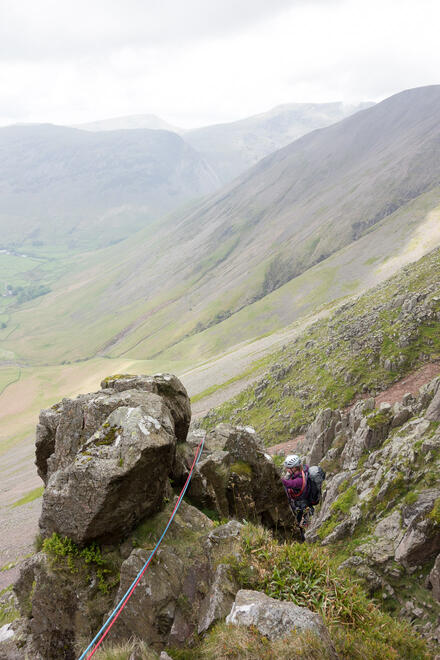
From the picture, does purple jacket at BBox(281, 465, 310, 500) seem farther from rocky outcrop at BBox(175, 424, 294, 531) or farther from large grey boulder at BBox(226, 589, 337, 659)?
large grey boulder at BBox(226, 589, 337, 659)

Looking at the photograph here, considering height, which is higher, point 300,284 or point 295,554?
point 295,554

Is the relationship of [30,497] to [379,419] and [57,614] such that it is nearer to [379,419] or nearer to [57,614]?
[379,419]

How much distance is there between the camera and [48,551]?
10.3m

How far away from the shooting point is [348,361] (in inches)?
1502

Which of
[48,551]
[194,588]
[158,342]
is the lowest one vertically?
[158,342]

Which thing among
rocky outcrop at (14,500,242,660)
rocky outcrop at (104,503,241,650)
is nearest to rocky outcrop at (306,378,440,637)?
rocky outcrop at (104,503,241,650)

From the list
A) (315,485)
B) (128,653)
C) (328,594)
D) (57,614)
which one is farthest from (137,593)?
(315,485)

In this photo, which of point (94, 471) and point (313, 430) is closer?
point (94, 471)

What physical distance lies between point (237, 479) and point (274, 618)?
25.9ft

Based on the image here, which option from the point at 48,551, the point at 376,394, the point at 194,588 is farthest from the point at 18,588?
the point at 376,394

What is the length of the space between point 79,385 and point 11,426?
31.9 meters

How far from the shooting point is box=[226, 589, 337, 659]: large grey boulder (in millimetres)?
6691

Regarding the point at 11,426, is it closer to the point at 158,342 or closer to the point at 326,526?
the point at 158,342

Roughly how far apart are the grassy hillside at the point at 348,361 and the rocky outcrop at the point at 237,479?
62.1ft
